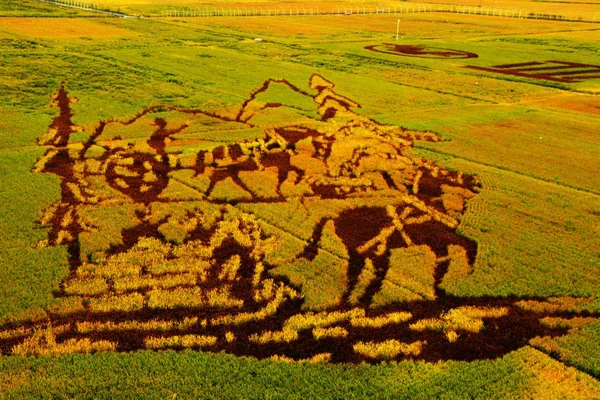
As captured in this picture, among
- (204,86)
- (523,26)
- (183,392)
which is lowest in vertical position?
(183,392)

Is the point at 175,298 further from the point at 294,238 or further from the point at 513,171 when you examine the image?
the point at 513,171

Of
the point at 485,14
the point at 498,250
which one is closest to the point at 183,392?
the point at 498,250

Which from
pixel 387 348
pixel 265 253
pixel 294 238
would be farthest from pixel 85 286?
pixel 387 348

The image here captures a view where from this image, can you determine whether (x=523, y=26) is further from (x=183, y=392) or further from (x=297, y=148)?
(x=183, y=392)

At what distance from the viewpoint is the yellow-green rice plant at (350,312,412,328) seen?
13.2 metres

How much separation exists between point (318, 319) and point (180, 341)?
3.26 metres

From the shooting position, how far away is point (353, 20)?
3728 inches

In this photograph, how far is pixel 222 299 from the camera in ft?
46.0

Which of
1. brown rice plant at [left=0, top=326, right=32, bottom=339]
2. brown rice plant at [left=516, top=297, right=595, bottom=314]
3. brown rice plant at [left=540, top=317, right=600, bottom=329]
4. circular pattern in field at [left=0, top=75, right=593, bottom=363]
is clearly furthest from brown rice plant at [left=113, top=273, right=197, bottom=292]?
brown rice plant at [left=540, top=317, right=600, bottom=329]

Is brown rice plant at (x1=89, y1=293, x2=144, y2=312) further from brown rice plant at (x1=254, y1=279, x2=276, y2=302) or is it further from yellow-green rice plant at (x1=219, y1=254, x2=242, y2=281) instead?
brown rice plant at (x1=254, y1=279, x2=276, y2=302)

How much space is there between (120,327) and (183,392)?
2835mm

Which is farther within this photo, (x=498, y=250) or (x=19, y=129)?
(x=19, y=129)

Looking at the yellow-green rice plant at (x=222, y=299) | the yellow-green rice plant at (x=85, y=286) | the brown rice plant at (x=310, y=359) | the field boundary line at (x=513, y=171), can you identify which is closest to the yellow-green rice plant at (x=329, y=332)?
the brown rice plant at (x=310, y=359)

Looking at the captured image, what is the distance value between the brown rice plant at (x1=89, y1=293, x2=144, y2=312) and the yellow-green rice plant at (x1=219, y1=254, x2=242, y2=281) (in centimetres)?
230
